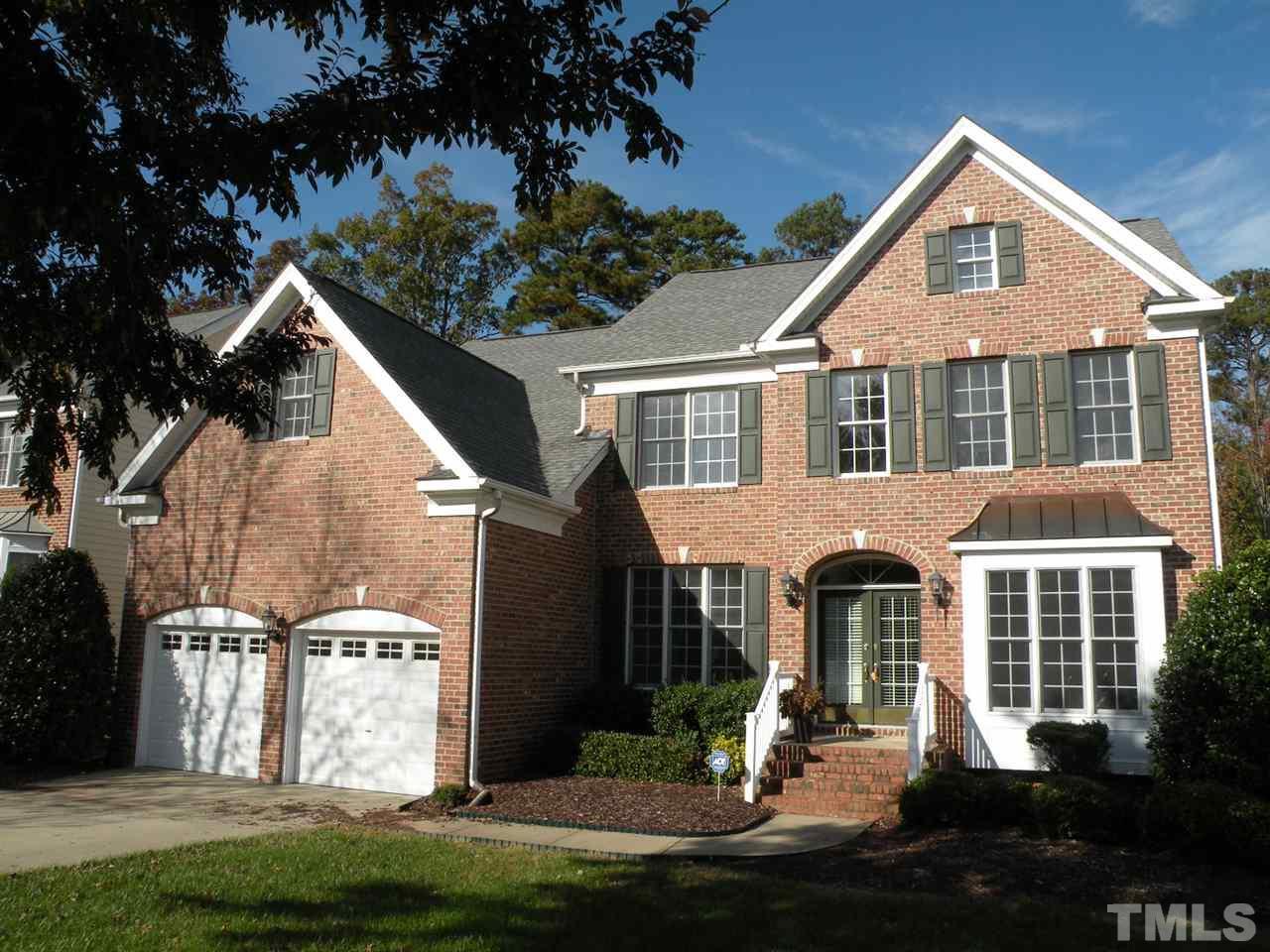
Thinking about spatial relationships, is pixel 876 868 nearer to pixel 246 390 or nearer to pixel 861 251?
pixel 246 390

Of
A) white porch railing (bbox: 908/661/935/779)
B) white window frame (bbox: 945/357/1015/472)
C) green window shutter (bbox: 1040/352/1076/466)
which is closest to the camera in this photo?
white porch railing (bbox: 908/661/935/779)

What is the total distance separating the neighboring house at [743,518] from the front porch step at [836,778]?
1.10 metres

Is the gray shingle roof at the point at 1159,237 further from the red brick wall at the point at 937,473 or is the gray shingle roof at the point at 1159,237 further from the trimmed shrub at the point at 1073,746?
the trimmed shrub at the point at 1073,746

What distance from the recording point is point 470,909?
26.7ft

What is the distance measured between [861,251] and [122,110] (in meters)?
11.7

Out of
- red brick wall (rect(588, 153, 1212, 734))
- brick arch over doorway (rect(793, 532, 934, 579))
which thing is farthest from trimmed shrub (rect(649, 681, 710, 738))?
brick arch over doorway (rect(793, 532, 934, 579))

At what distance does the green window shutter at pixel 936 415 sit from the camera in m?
15.4

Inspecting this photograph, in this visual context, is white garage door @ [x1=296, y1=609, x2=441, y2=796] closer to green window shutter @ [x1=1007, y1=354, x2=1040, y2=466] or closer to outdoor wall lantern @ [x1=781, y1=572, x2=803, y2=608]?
outdoor wall lantern @ [x1=781, y1=572, x2=803, y2=608]

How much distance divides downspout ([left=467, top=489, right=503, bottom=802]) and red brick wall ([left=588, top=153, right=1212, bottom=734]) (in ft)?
13.0

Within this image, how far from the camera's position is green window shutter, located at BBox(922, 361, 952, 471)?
1545 cm

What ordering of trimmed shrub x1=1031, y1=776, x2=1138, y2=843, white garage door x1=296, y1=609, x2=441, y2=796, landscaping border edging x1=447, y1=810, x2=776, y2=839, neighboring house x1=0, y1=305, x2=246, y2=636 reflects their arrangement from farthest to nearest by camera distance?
Result: neighboring house x1=0, y1=305, x2=246, y2=636 < white garage door x1=296, y1=609, x2=441, y2=796 < landscaping border edging x1=447, y1=810, x2=776, y2=839 < trimmed shrub x1=1031, y1=776, x2=1138, y2=843

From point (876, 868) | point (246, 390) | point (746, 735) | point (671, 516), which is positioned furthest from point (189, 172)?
point (671, 516)

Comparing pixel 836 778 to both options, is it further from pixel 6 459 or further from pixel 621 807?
pixel 6 459

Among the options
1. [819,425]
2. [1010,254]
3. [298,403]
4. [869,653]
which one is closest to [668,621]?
[869,653]
